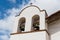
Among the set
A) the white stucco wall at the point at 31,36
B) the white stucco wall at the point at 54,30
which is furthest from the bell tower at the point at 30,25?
the white stucco wall at the point at 54,30

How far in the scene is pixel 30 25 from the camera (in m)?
10.0

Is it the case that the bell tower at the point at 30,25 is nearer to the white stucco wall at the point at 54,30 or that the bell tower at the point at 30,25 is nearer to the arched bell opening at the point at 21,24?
the arched bell opening at the point at 21,24

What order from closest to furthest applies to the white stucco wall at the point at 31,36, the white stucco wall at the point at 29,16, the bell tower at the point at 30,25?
the white stucco wall at the point at 31,36 → the bell tower at the point at 30,25 → the white stucco wall at the point at 29,16

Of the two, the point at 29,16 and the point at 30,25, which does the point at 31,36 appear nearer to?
the point at 30,25

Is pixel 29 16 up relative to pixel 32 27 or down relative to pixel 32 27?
up

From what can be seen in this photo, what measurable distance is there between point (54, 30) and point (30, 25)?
1.57 metres

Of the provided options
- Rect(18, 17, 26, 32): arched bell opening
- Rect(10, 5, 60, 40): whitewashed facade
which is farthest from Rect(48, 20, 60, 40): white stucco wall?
Rect(18, 17, 26, 32): arched bell opening

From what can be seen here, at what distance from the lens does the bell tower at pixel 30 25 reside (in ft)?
30.3

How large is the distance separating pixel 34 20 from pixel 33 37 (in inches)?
67.9

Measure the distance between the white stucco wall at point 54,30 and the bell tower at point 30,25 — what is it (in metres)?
0.34

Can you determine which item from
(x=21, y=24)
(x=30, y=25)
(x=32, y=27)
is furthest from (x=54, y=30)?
(x=21, y=24)

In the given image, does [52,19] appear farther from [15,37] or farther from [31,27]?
[15,37]

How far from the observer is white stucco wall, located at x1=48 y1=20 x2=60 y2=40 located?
9.24 m

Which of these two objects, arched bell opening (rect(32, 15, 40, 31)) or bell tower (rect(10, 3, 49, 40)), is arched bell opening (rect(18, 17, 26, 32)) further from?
arched bell opening (rect(32, 15, 40, 31))
